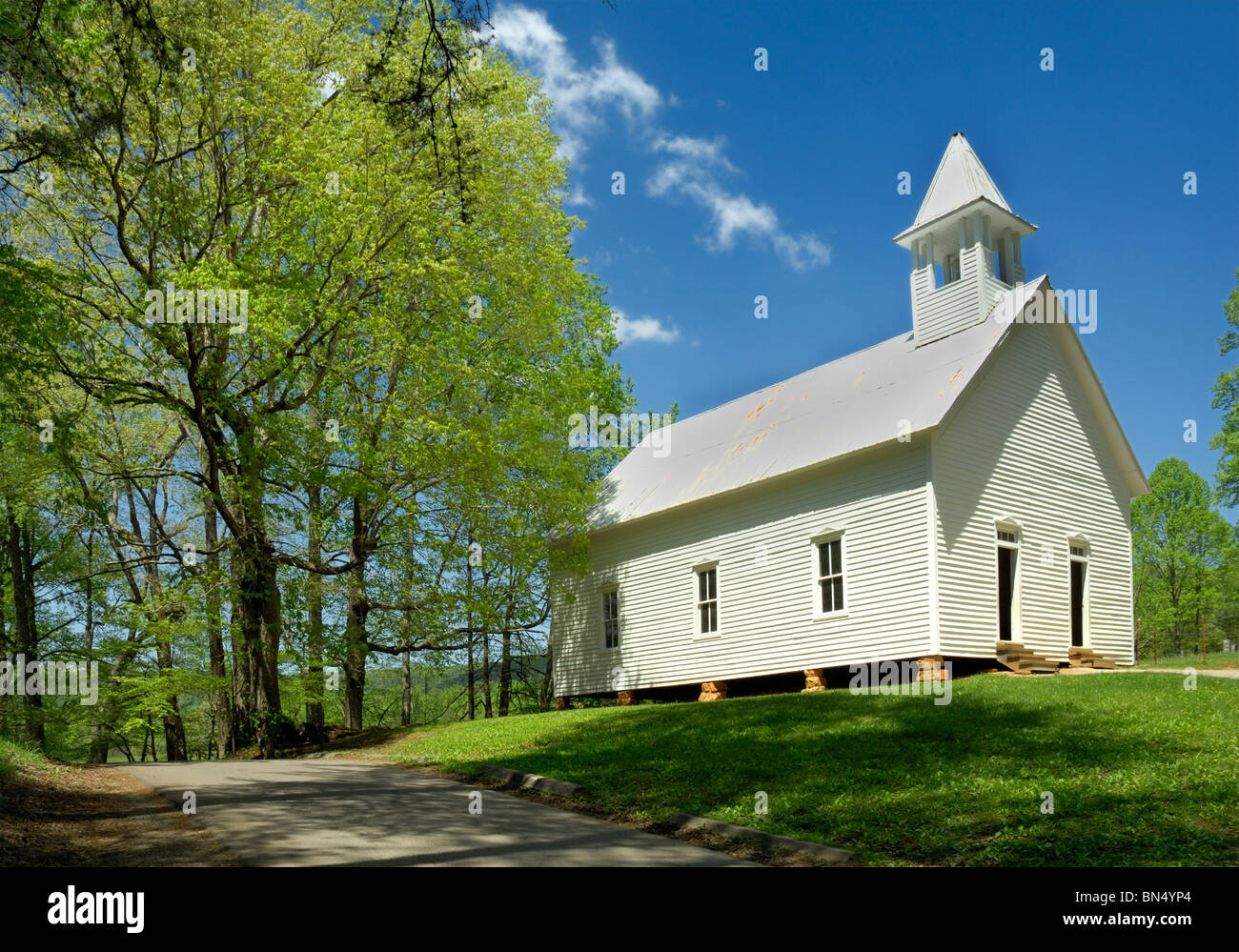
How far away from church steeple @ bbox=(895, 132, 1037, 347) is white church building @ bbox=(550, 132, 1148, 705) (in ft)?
0.17

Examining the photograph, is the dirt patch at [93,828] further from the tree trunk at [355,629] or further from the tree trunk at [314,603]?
the tree trunk at [355,629]

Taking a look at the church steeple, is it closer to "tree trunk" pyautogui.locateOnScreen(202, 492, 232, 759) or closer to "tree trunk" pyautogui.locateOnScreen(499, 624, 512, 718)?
"tree trunk" pyautogui.locateOnScreen(202, 492, 232, 759)

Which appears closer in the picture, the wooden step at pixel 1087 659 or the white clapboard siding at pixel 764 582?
the white clapboard siding at pixel 764 582

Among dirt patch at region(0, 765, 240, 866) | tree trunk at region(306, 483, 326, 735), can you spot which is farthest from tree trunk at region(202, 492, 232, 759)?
dirt patch at region(0, 765, 240, 866)

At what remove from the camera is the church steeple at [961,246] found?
21125mm

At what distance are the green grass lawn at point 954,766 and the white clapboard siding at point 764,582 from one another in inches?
81.5

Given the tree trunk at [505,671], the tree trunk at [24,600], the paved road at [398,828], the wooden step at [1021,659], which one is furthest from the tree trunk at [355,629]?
the wooden step at [1021,659]

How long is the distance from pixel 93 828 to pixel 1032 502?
59.3 ft

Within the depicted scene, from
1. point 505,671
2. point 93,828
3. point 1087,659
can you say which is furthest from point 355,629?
point 1087,659

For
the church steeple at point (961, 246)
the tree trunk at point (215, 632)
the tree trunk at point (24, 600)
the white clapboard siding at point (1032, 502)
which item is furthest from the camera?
the tree trunk at point (24, 600)

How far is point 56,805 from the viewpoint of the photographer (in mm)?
10148

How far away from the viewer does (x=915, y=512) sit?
1745 cm

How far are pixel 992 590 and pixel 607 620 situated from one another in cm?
1096
